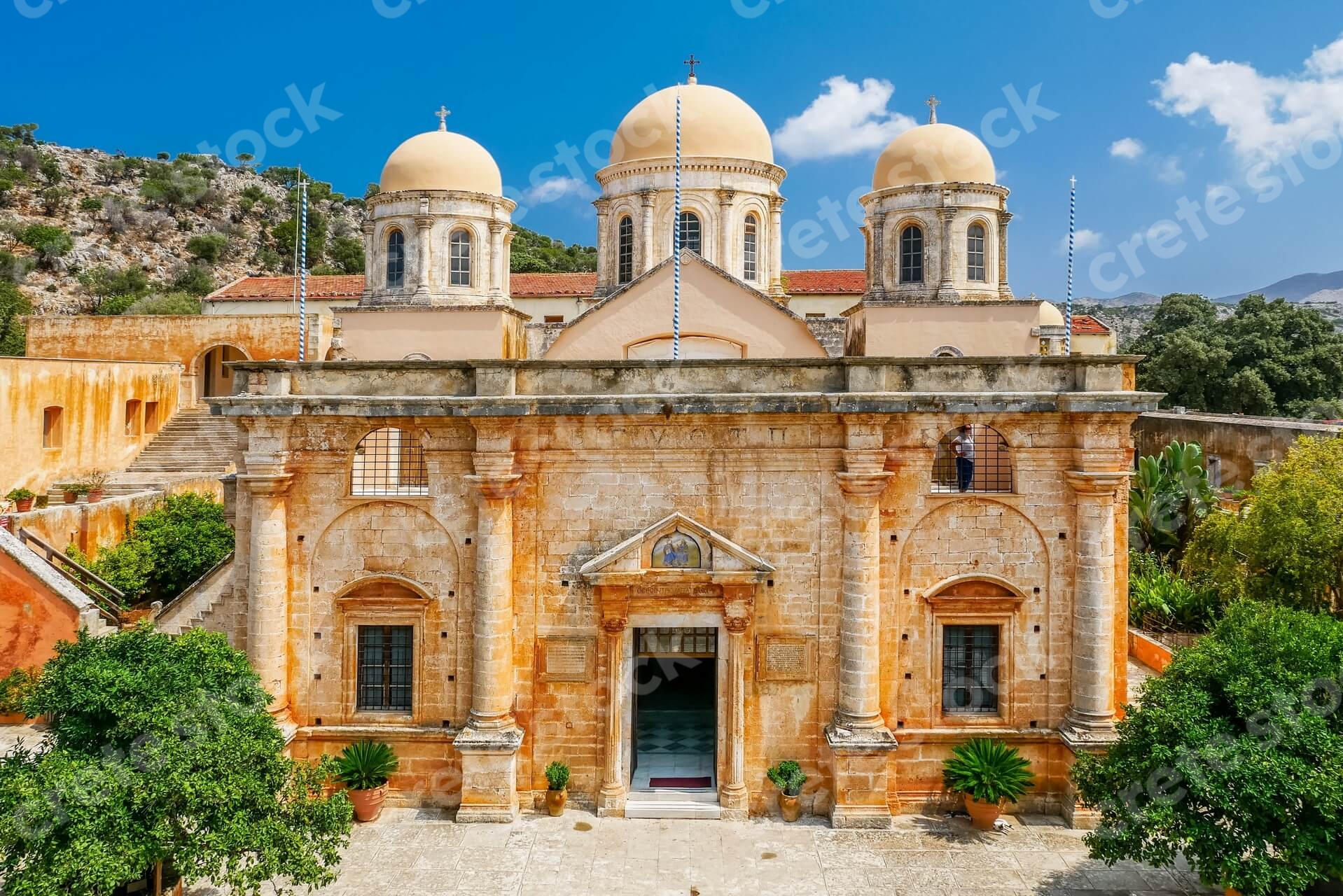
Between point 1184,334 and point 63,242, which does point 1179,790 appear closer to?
point 1184,334

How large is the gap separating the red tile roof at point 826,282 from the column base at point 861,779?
74.0 feet

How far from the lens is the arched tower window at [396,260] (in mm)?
22516

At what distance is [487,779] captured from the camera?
12602 mm

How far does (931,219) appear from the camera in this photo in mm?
20281

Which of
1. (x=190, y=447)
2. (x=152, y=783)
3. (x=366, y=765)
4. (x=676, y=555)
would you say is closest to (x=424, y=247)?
(x=676, y=555)

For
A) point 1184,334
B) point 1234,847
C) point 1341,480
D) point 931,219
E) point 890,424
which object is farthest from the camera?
point 1184,334

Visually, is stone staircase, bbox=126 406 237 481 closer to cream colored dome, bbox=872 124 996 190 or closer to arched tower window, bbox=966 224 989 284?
cream colored dome, bbox=872 124 996 190

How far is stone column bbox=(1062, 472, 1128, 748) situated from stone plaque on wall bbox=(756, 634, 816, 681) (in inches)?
145

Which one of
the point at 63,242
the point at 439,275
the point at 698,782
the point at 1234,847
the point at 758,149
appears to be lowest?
the point at 698,782

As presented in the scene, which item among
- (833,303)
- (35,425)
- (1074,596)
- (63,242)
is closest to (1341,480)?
(1074,596)

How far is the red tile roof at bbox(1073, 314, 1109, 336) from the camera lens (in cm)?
3306

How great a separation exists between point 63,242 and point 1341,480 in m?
66.7

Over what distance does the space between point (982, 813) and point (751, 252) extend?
14.3m

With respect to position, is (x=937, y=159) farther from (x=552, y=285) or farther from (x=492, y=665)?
(x=552, y=285)
